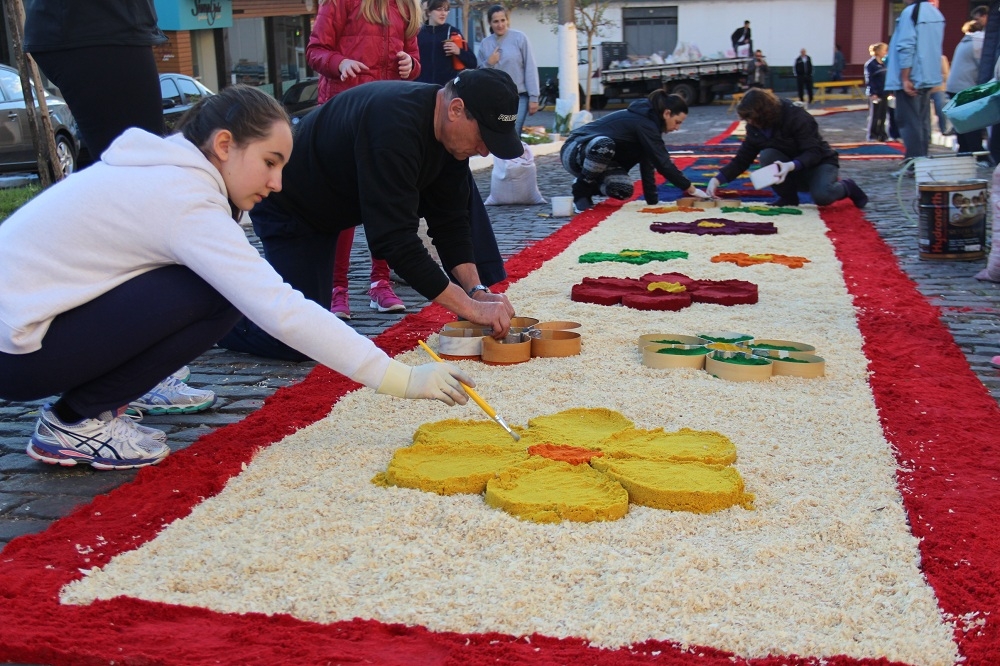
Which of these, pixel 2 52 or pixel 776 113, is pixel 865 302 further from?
pixel 2 52

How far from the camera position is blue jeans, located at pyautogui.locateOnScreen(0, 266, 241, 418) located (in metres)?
2.46

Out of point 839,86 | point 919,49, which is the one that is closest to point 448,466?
point 919,49

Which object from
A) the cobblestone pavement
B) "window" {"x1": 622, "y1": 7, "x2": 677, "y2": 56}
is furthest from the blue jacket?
"window" {"x1": 622, "y1": 7, "x2": 677, "y2": 56}

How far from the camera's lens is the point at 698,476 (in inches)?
97.9

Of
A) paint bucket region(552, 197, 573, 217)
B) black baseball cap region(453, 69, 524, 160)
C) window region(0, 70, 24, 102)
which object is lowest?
paint bucket region(552, 197, 573, 217)

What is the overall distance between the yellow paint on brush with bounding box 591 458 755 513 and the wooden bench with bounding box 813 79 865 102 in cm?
2659

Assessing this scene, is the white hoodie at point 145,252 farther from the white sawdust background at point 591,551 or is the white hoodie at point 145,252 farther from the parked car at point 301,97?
the parked car at point 301,97

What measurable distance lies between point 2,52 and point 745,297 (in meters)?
15.4

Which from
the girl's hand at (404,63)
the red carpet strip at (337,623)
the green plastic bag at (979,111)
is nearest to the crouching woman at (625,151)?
the green plastic bag at (979,111)

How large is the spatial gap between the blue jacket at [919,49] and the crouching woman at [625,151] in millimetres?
2953

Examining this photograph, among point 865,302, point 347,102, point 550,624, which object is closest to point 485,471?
point 550,624

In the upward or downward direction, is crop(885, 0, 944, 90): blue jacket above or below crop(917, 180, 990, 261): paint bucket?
above

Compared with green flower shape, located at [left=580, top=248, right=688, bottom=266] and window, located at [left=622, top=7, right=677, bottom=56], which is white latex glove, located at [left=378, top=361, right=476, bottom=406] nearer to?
green flower shape, located at [left=580, top=248, right=688, bottom=266]

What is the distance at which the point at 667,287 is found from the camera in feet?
15.6
